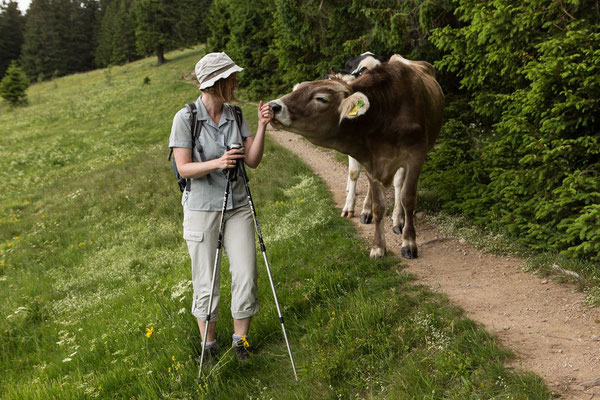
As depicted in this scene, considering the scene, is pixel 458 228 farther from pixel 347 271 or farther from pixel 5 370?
pixel 5 370

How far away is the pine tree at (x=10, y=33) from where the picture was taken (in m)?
73.1

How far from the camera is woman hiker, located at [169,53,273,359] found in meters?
4.36

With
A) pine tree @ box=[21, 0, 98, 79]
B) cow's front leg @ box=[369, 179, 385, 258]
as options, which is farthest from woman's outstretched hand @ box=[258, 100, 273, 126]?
pine tree @ box=[21, 0, 98, 79]

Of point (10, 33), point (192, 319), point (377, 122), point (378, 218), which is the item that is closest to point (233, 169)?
point (192, 319)

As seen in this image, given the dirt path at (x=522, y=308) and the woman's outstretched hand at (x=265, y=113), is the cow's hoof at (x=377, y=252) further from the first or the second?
the woman's outstretched hand at (x=265, y=113)

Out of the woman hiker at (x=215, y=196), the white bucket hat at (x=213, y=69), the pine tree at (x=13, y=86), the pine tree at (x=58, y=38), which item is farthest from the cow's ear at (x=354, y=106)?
the pine tree at (x=58, y=38)

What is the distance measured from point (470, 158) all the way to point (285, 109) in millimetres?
4497

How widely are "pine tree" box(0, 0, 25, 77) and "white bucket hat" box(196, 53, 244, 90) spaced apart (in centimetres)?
8348

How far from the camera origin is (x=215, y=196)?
450 cm

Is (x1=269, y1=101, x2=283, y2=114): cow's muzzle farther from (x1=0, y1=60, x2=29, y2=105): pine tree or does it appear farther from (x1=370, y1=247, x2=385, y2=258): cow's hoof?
(x1=0, y1=60, x2=29, y2=105): pine tree

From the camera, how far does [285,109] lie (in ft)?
16.9

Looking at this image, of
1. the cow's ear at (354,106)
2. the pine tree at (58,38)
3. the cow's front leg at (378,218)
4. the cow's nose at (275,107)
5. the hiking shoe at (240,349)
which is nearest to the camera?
the hiking shoe at (240,349)

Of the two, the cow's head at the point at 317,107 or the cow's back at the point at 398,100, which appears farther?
the cow's back at the point at 398,100

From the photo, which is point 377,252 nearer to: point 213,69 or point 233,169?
point 233,169
